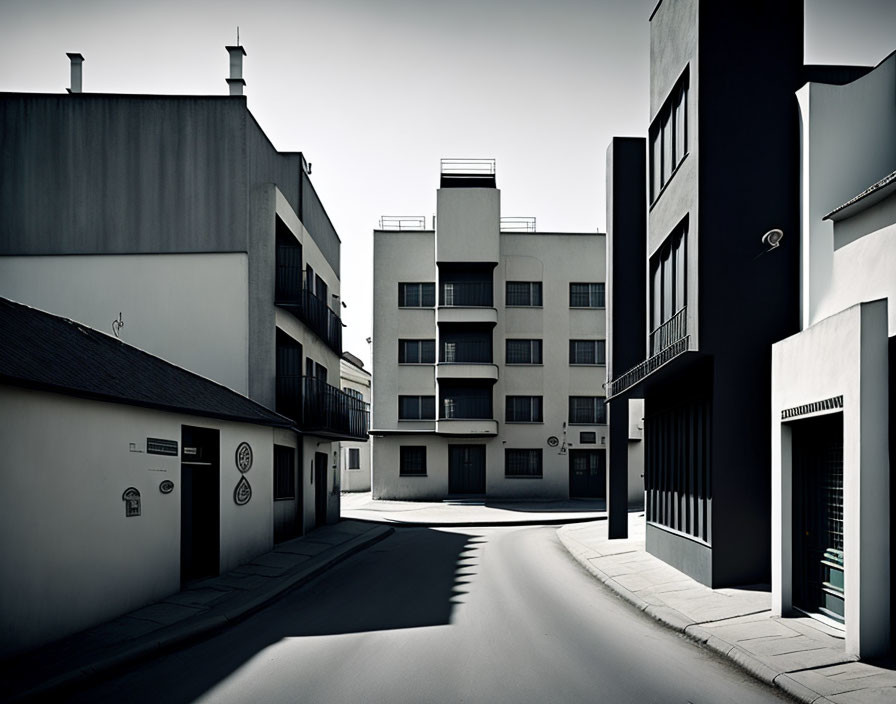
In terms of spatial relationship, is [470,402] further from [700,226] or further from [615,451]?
[700,226]

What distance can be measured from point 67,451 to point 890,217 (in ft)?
35.7

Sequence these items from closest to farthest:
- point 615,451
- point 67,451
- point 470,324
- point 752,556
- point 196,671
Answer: point 196,671 < point 67,451 < point 752,556 < point 615,451 < point 470,324

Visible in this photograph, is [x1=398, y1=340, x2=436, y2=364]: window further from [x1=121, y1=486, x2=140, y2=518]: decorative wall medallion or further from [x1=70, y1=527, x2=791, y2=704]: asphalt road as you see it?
[x1=121, y1=486, x2=140, y2=518]: decorative wall medallion

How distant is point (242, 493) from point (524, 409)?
27026mm

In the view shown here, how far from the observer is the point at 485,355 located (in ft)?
A: 142

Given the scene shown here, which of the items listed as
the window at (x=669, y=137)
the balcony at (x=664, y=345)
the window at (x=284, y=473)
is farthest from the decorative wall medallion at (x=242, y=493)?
the window at (x=669, y=137)

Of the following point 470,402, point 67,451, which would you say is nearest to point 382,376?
point 470,402

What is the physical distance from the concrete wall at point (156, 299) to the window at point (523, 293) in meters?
25.0

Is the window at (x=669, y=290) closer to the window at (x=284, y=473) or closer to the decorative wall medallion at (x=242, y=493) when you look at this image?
the decorative wall medallion at (x=242, y=493)

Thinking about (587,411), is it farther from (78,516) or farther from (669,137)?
(78,516)

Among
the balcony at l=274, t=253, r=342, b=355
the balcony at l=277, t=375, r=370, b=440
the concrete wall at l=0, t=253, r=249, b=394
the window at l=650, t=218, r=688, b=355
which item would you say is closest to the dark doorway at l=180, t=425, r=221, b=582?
the concrete wall at l=0, t=253, r=249, b=394

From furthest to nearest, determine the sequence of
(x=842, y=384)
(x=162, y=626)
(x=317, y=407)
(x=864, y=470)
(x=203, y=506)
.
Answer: (x=317, y=407), (x=203, y=506), (x=162, y=626), (x=842, y=384), (x=864, y=470)

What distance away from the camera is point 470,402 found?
42969 millimetres

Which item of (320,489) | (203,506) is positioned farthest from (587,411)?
(203,506)
